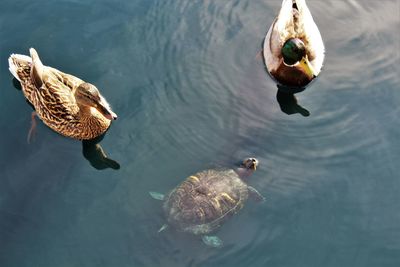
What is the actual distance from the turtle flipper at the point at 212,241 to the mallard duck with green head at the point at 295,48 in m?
2.59

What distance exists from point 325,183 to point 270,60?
2.01m

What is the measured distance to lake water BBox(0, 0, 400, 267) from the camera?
6527 mm

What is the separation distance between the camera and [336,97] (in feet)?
25.3

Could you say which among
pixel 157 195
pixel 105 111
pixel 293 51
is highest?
pixel 293 51

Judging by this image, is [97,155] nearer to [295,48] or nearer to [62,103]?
[62,103]

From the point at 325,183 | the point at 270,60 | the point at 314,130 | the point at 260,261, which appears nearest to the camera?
the point at 260,261

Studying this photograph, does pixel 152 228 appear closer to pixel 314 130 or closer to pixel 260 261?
pixel 260 261

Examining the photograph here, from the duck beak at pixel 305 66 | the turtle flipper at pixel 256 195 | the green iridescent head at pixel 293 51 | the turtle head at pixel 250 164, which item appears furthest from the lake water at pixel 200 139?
the green iridescent head at pixel 293 51

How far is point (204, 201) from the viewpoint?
651cm

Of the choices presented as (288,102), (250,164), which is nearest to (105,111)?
(250,164)

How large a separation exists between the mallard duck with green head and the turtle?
64.8 inches

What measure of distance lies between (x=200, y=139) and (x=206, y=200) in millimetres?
1062

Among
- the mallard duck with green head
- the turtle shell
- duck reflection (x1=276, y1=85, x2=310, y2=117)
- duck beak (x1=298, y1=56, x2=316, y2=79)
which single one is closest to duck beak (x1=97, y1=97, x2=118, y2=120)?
the turtle shell

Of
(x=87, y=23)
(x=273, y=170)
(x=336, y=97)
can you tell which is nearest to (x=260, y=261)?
(x=273, y=170)
